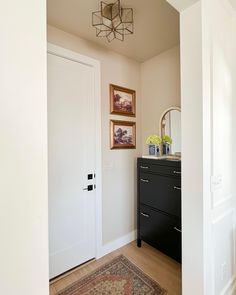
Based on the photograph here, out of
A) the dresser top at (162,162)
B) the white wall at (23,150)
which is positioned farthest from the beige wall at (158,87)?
the white wall at (23,150)

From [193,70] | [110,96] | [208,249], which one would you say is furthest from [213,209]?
[110,96]

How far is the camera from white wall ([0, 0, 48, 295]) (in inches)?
18.5

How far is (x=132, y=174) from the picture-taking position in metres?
2.59

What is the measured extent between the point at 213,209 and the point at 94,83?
5.88 ft

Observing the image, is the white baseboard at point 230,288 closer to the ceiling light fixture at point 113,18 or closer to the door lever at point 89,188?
the door lever at point 89,188

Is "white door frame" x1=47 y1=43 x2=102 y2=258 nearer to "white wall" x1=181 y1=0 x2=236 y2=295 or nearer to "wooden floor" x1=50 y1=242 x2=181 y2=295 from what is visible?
"wooden floor" x1=50 y1=242 x2=181 y2=295

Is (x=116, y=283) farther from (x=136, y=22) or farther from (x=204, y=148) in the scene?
(x=136, y=22)

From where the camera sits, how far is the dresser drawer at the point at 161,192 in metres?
1.92

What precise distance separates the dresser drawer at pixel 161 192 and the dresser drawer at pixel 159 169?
50 mm

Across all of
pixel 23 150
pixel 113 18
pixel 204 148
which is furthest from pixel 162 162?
pixel 23 150

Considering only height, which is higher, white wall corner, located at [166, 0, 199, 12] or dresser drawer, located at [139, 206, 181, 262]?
white wall corner, located at [166, 0, 199, 12]

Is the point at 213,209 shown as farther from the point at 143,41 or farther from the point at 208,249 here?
the point at 143,41

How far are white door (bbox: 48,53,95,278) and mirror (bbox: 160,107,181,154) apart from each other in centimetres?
97

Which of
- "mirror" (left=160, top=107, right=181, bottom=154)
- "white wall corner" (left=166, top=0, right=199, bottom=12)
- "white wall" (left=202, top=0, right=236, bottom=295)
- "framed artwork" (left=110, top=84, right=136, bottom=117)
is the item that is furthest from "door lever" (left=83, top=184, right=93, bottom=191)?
"white wall corner" (left=166, top=0, right=199, bottom=12)
